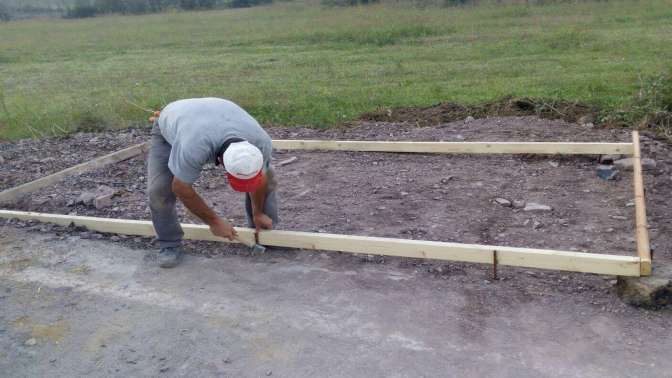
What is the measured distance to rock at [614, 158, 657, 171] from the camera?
550cm

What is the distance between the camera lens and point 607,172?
5426mm

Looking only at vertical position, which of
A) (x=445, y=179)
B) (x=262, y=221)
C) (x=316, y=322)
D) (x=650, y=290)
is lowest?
(x=316, y=322)

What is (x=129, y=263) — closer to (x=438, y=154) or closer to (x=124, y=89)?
(x=438, y=154)

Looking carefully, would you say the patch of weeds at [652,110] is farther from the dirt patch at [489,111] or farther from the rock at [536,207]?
the rock at [536,207]

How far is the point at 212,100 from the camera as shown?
3.98 metres

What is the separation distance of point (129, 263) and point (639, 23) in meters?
13.2

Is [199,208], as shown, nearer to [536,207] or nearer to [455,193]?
[455,193]

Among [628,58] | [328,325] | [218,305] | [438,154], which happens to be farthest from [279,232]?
[628,58]

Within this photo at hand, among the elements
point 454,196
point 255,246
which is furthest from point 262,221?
point 454,196

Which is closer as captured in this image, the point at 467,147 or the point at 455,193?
the point at 455,193

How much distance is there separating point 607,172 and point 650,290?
7.27 feet

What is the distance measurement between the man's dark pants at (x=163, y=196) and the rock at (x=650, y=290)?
92.7 inches

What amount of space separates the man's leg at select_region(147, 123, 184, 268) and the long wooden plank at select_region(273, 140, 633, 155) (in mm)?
2416

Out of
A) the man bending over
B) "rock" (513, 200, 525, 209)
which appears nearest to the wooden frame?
the man bending over
